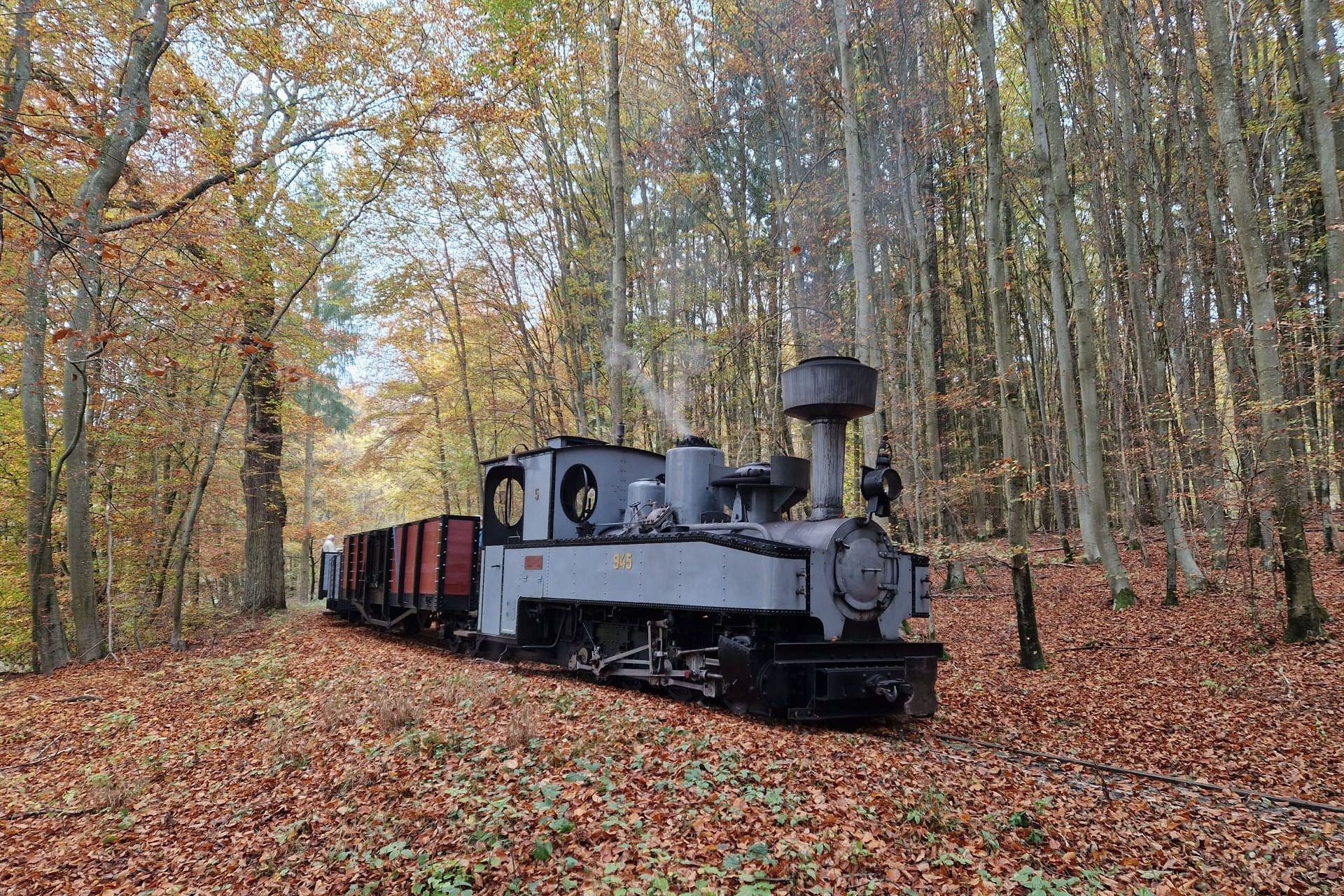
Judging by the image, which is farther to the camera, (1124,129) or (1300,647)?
(1124,129)

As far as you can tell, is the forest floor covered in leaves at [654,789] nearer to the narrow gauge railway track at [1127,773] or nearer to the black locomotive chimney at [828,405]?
the narrow gauge railway track at [1127,773]

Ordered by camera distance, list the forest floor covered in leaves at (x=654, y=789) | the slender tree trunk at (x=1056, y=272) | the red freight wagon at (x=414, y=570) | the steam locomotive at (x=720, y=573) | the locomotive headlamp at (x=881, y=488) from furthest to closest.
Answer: the red freight wagon at (x=414, y=570), the slender tree trunk at (x=1056, y=272), the locomotive headlamp at (x=881, y=488), the steam locomotive at (x=720, y=573), the forest floor covered in leaves at (x=654, y=789)

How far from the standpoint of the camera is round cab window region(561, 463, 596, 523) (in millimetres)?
8844

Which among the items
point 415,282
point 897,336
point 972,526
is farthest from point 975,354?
point 415,282

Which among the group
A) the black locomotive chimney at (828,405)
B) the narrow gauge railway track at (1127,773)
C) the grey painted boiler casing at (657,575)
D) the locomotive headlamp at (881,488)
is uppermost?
the black locomotive chimney at (828,405)

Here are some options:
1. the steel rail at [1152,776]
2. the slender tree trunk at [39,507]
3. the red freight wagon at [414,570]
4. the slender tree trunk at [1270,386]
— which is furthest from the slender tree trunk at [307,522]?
the slender tree trunk at [1270,386]

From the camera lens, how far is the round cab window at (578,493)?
29.0ft

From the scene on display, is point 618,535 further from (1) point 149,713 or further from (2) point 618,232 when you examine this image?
(2) point 618,232

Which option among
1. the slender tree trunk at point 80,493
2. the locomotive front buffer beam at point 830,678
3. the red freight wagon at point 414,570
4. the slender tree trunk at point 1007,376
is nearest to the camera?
the locomotive front buffer beam at point 830,678

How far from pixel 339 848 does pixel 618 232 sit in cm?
1024

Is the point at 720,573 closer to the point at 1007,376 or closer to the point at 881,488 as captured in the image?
the point at 881,488

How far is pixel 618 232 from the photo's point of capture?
12.2m

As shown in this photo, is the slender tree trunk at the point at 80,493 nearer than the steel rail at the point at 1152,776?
No

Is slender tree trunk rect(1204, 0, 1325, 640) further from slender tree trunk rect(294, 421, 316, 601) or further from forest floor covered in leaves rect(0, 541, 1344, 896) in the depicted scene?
slender tree trunk rect(294, 421, 316, 601)
